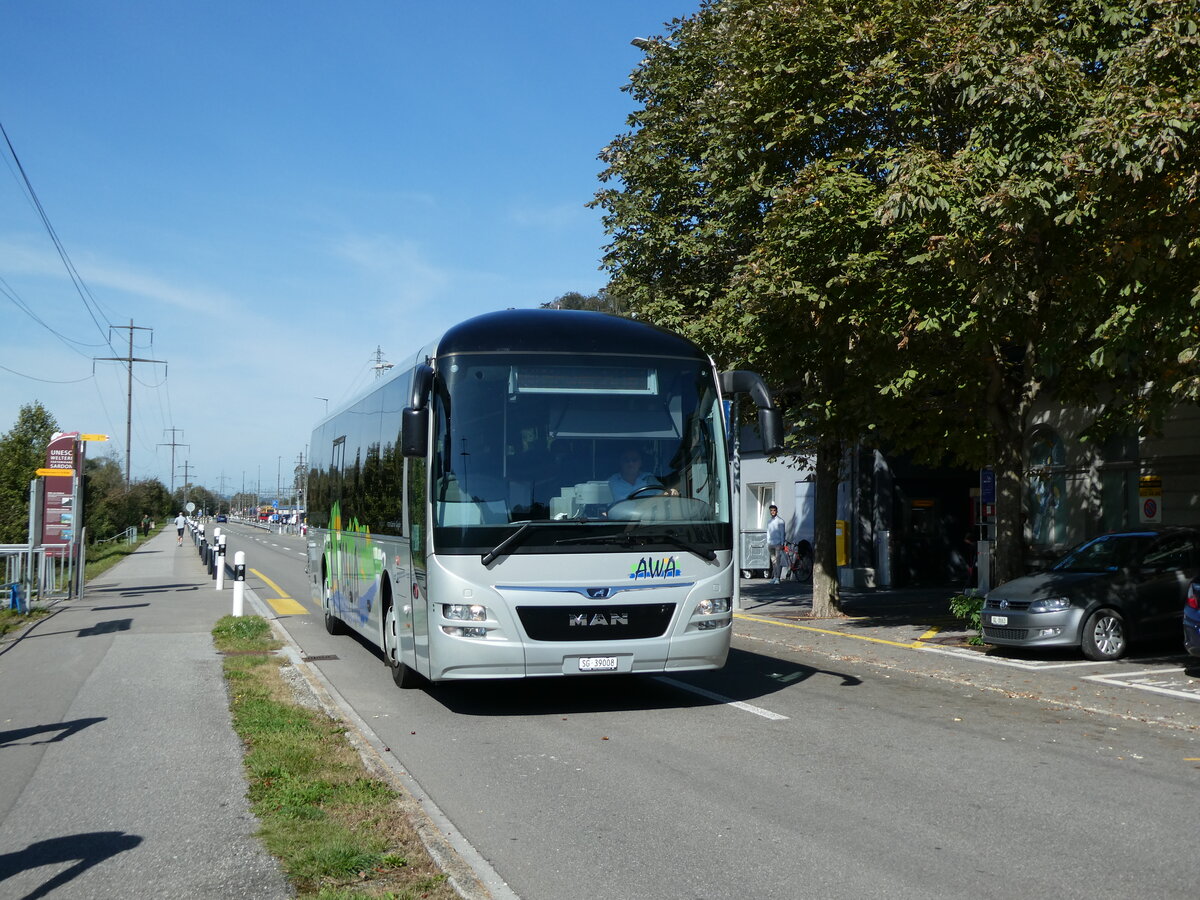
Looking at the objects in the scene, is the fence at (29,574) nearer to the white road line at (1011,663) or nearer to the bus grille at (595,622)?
the bus grille at (595,622)

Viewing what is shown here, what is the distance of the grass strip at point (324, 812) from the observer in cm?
506

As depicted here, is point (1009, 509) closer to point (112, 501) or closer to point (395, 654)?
point (395, 654)

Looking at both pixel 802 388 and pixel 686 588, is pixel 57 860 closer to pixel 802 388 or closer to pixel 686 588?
pixel 686 588

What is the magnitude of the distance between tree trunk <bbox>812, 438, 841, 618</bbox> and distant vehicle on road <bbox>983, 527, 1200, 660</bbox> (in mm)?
5039

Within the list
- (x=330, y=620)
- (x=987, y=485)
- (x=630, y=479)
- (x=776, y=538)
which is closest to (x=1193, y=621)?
(x=630, y=479)

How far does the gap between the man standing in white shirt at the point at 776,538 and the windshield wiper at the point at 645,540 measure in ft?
61.2

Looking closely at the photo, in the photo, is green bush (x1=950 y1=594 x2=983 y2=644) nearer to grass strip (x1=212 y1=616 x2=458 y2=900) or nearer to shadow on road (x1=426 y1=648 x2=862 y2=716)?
shadow on road (x1=426 y1=648 x2=862 y2=716)

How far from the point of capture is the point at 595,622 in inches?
357

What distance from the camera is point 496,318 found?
991cm

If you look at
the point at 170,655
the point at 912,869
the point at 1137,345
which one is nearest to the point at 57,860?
the point at 912,869

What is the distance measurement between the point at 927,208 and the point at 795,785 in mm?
6536

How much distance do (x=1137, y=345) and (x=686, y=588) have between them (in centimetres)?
481

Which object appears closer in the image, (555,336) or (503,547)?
(503,547)

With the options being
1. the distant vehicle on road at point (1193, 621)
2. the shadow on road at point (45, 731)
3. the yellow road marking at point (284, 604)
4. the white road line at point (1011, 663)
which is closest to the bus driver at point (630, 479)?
the shadow on road at point (45, 731)
